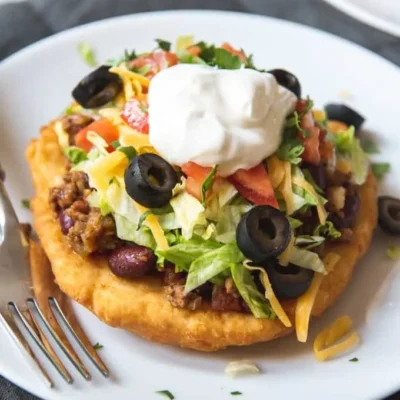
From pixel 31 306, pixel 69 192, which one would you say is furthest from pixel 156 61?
Result: pixel 31 306

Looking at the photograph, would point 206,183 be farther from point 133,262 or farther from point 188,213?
point 133,262

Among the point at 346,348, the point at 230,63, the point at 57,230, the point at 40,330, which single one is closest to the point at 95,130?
the point at 57,230

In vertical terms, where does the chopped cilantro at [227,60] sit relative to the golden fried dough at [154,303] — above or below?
above

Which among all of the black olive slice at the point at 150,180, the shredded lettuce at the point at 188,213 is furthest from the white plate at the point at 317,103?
the black olive slice at the point at 150,180

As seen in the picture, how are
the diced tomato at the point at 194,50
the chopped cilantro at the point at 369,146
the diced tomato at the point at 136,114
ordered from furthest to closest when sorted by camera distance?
1. the chopped cilantro at the point at 369,146
2. the diced tomato at the point at 194,50
3. the diced tomato at the point at 136,114

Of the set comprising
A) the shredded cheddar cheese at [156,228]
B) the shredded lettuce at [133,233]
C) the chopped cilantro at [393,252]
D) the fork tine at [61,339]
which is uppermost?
the shredded cheddar cheese at [156,228]

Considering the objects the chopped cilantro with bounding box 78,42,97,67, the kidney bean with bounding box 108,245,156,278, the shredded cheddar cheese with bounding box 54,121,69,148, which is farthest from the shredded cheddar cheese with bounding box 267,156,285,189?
the chopped cilantro with bounding box 78,42,97,67

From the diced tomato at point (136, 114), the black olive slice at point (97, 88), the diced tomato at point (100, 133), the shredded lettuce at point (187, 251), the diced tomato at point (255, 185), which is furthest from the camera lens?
the black olive slice at point (97, 88)

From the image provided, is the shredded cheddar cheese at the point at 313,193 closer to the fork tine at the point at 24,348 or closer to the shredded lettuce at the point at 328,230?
the shredded lettuce at the point at 328,230
